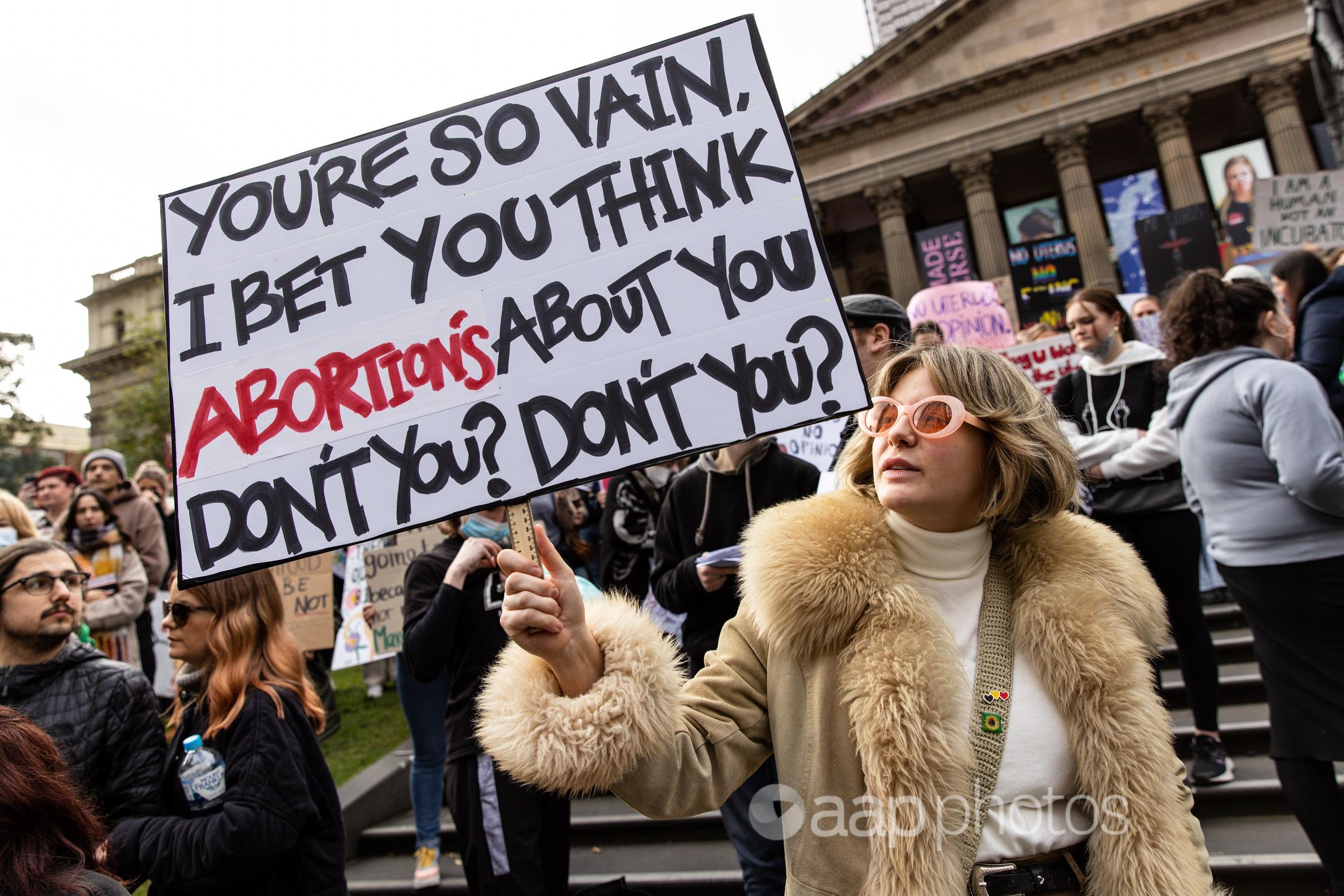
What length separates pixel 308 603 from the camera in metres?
5.74

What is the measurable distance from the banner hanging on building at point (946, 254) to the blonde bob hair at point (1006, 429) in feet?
78.9

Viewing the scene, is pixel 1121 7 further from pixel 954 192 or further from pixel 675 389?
pixel 675 389

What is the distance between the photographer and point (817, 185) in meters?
29.3

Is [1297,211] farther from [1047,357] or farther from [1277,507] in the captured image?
[1277,507]

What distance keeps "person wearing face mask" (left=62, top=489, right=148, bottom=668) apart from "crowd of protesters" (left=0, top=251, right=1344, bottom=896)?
2.75 feet

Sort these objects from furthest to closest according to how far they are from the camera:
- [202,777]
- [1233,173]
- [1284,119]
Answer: [1284,119] → [1233,173] → [202,777]

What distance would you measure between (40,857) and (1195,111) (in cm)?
3506

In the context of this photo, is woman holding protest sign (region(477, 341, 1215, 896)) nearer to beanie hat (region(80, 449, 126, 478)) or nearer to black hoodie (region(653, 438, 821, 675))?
black hoodie (region(653, 438, 821, 675))

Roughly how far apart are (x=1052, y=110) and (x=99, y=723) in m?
30.6

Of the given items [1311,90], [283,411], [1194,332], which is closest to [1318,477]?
[1194,332]

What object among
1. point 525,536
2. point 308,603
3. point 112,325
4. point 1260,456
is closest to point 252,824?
point 525,536

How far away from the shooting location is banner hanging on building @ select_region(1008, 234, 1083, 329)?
57.8 feet

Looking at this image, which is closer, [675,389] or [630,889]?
[675,389]

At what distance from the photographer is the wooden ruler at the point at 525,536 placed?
1433mm
